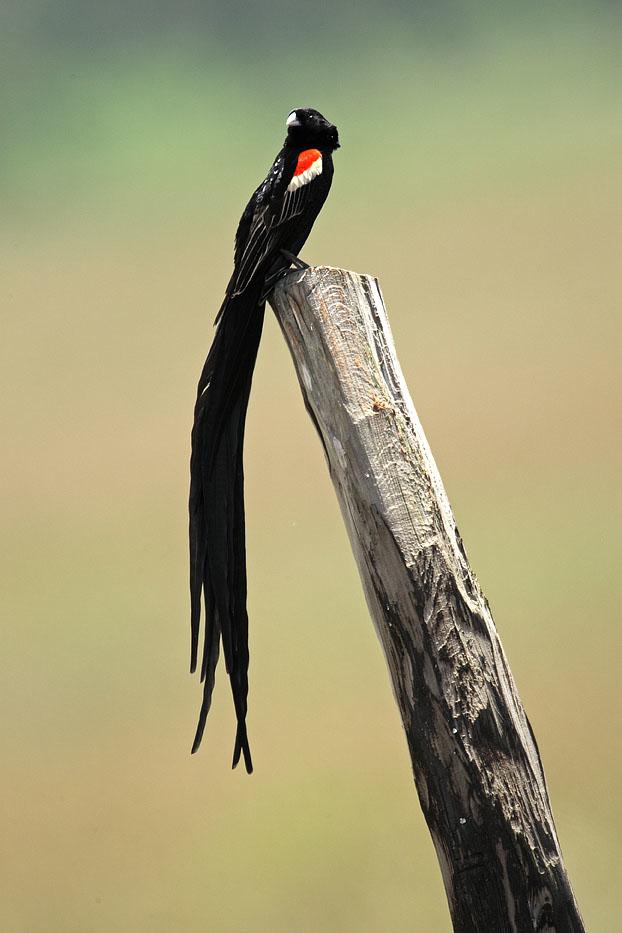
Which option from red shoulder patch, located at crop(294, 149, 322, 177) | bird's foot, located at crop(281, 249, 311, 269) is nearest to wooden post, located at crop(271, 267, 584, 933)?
bird's foot, located at crop(281, 249, 311, 269)

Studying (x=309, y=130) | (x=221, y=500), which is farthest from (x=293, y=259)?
(x=221, y=500)

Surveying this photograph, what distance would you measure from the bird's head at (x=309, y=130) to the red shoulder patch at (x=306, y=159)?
3 centimetres

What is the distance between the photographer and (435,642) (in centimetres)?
94

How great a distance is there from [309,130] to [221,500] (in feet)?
1.78

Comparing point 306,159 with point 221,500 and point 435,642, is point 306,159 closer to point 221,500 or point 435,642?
point 221,500

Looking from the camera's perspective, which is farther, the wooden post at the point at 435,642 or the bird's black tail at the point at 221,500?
the bird's black tail at the point at 221,500

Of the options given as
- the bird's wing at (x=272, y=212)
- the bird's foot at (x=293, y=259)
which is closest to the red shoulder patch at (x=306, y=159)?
the bird's wing at (x=272, y=212)

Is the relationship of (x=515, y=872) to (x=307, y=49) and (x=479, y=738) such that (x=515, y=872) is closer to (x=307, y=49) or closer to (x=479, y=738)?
(x=479, y=738)

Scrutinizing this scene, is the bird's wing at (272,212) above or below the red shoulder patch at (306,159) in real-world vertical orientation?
below

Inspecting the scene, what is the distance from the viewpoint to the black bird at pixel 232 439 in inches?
44.7

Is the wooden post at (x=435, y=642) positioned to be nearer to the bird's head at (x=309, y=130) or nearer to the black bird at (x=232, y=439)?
the black bird at (x=232, y=439)

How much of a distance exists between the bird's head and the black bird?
62 mm

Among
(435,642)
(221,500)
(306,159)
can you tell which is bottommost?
(435,642)

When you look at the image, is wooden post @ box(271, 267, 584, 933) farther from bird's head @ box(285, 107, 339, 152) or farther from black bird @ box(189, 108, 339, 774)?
bird's head @ box(285, 107, 339, 152)
